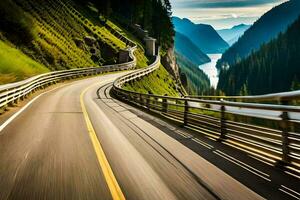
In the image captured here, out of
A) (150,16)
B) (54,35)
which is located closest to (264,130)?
(54,35)

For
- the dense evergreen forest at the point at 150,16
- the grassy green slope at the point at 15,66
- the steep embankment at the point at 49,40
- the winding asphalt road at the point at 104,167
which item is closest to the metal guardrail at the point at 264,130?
the winding asphalt road at the point at 104,167

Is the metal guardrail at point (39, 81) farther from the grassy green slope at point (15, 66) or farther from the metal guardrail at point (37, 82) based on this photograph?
the grassy green slope at point (15, 66)

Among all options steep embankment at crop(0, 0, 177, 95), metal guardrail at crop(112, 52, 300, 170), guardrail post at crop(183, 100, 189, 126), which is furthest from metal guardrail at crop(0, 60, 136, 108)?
metal guardrail at crop(112, 52, 300, 170)

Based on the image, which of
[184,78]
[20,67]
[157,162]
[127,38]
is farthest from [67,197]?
[184,78]

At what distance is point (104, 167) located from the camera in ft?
27.0

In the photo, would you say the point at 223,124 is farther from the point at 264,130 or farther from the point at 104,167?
the point at 104,167

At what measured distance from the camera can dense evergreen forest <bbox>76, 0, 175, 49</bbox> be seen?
11300cm

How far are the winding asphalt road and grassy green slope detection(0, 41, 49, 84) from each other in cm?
2004

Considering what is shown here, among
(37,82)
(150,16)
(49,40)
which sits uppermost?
(150,16)

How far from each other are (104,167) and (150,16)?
362 ft

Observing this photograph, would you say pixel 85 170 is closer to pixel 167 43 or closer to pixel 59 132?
pixel 59 132

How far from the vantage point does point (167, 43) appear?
11881 centimetres

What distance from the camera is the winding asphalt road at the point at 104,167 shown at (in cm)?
659

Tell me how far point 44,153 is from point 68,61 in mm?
49578
